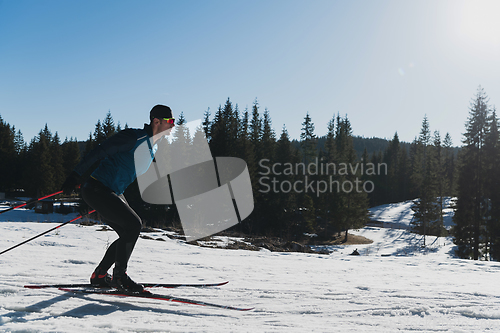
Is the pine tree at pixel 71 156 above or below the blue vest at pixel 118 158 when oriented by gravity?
above

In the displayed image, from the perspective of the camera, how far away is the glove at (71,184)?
281 centimetres

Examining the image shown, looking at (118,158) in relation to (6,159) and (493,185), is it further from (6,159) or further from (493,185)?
(6,159)

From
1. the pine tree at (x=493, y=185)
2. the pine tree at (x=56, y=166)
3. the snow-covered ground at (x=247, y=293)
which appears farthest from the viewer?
the pine tree at (x=56, y=166)

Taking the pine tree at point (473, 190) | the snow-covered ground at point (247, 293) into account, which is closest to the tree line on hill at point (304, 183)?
the pine tree at point (473, 190)

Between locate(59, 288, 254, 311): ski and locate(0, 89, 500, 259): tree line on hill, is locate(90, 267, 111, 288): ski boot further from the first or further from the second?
locate(0, 89, 500, 259): tree line on hill

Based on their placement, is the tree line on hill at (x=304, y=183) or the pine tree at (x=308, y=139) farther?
the pine tree at (x=308, y=139)

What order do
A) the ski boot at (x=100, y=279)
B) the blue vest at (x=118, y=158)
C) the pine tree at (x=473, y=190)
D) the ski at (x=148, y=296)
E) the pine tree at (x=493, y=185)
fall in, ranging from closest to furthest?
the blue vest at (x=118, y=158)
the ski at (x=148, y=296)
the ski boot at (x=100, y=279)
the pine tree at (x=493, y=185)
the pine tree at (x=473, y=190)

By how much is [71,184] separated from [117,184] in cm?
41

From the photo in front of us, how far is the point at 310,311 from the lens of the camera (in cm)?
304

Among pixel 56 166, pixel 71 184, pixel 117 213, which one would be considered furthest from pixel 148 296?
pixel 56 166

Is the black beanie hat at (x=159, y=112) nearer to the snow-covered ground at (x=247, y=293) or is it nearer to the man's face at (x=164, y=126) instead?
the man's face at (x=164, y=126)

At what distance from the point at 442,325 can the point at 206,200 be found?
29253 millimetres

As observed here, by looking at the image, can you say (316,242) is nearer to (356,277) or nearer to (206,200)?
(206,200)

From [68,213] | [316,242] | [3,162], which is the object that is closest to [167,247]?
[316,242]
